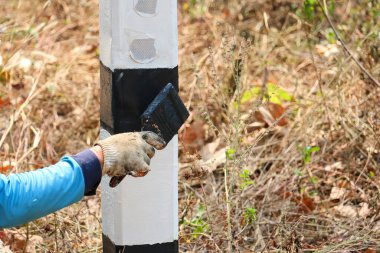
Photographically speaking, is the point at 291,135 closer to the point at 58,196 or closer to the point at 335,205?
the point at 335,205

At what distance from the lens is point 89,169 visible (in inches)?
103

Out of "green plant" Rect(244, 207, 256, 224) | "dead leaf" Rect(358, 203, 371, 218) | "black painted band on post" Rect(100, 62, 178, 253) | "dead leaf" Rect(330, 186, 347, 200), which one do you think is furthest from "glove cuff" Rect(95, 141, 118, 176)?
"dead leaf" Rect(330, 186, 347, 200)

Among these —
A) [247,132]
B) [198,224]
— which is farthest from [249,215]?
[247,132]

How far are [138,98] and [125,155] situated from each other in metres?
0.21

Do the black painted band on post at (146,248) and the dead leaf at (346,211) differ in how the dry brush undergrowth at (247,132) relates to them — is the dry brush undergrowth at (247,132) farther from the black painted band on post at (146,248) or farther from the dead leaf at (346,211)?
the black painted band on post at (146,248)

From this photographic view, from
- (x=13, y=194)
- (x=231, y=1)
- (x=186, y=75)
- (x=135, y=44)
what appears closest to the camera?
(x=13, y=194)

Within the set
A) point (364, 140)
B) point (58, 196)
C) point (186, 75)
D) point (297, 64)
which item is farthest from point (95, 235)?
point (297, 64)

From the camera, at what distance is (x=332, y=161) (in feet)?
14.5

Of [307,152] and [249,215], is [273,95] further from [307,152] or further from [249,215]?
[249,215]

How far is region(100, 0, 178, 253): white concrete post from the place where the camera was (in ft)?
8.99

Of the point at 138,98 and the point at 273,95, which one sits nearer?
the point at 138,98

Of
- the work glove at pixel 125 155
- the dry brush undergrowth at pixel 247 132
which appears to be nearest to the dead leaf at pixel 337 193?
the dry brush undergrowth at pixel 247 132

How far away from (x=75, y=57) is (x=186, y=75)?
2.29 ft

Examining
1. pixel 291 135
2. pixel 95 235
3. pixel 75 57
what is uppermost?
pixel 75 57
